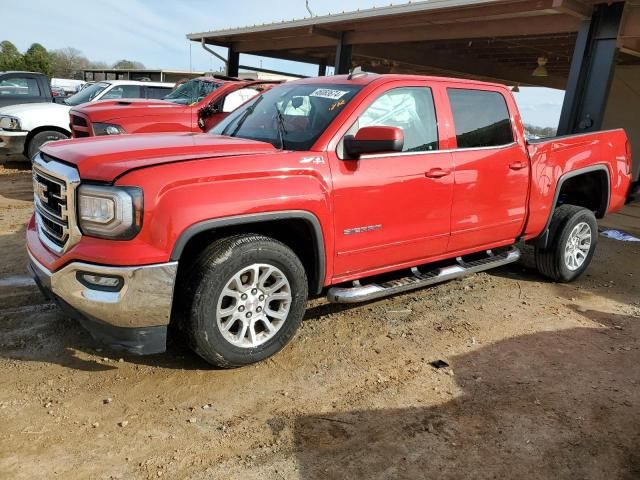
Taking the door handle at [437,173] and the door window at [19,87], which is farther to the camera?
the door window at [19,87]

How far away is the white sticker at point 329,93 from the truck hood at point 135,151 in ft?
2.21

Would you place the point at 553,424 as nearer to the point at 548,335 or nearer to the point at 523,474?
the point at 523,474

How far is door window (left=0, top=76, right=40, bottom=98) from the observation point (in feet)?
36.4

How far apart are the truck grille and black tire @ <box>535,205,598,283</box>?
443cm

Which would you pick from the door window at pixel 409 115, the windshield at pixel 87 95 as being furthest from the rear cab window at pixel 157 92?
the door window at pixel 409 115

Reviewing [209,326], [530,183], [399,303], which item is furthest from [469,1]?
[209,326]

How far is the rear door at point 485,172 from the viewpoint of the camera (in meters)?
4.30

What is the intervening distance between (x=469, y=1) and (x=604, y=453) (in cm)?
825

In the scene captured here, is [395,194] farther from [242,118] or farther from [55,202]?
[55,202]

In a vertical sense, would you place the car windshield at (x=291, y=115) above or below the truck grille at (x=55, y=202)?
above

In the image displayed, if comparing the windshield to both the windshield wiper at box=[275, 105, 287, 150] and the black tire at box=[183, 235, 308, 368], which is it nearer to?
the windshield wiper at box=[275, 105, 287, 150]

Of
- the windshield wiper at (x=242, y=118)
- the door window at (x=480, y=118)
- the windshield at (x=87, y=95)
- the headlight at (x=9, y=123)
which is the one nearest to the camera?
the windshield wiper at (x=242, y=118)

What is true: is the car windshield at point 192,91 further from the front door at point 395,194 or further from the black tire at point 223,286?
the black tire at point 223,286

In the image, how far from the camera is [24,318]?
396cm
